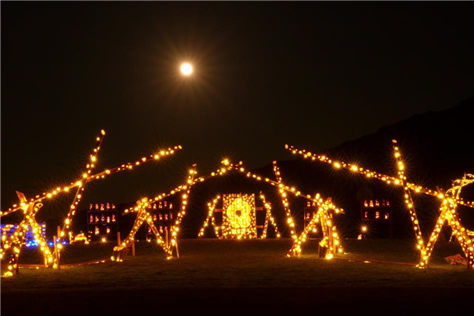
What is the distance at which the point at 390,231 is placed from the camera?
→ 30891 mm

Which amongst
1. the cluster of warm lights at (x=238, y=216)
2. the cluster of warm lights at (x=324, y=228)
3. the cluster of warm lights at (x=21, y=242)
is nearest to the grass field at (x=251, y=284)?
the cluster of warm lights at (x=21, y=242)

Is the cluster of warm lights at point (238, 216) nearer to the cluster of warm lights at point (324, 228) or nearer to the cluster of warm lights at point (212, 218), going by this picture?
the cluster of warm lights at point (212, 218)

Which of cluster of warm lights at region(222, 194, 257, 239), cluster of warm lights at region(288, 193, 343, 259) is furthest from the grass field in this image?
cluster of warm lights at region(222, 194, 257, 239)

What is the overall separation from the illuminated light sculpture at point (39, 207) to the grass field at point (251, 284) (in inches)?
16.3

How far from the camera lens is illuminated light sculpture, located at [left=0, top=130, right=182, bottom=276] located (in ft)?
46.0

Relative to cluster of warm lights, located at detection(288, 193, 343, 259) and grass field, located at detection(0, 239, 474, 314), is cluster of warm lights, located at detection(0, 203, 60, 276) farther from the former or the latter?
cluster of warm lights, located at detection(288, 193, 343, 259)

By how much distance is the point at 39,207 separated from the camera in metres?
15.2

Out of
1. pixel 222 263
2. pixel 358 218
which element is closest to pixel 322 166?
pixel 358 218

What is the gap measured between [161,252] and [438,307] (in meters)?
13.6

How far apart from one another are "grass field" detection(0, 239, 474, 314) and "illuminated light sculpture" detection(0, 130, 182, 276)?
41 cm

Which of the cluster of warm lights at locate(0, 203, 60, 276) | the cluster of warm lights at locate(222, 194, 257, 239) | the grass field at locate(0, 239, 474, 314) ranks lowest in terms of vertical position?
the grass field at locate(0, 239, 474, 314)

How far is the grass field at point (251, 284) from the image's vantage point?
8.78 metres

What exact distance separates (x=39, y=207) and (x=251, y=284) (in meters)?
6.30

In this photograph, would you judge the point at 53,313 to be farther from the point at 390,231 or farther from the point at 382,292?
the point at 390,231
